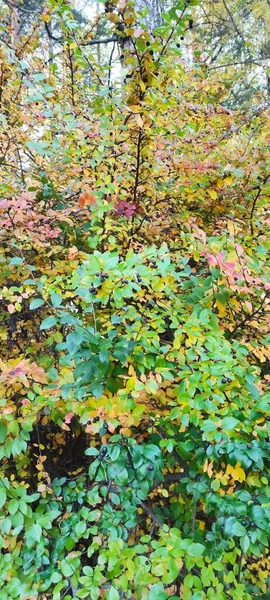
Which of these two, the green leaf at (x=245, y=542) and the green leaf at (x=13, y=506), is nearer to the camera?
the green leaf at (x=245, y=542)

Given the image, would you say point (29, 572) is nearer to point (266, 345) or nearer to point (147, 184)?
point (266, 345)

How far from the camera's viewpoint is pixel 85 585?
1151 millimetres

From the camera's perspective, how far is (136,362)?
124cm

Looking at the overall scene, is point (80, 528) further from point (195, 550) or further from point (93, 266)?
point (93, 266)

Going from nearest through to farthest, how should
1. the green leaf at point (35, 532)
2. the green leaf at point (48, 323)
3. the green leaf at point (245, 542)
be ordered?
the green leaf at point (245, 542)
the green leaf at point (48, 323)
the green leaf at point (35, 532)

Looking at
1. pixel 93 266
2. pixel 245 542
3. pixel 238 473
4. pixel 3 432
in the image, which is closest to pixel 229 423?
pixel 238 473

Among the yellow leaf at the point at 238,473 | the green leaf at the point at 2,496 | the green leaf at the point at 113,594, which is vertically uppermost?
the yellow leaf at the point at 238,473

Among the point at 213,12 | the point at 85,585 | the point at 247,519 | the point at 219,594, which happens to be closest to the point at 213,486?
the point at 247,519

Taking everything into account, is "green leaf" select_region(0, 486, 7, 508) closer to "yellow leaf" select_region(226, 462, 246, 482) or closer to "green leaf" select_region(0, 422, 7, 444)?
"green leaf" select_region(0, 422, 7, 444)

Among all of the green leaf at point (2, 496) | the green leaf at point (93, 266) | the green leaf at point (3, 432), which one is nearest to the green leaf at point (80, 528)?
the green leaf at point (2, 496)

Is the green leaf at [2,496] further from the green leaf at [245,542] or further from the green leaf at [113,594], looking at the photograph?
the green leaf at [245,542]

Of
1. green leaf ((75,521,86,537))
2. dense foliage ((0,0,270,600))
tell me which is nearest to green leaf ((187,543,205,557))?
dense foliage ((0,0,270,600))

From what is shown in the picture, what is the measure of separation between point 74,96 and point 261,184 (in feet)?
4.86

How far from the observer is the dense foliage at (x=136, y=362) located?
1.17 meters
